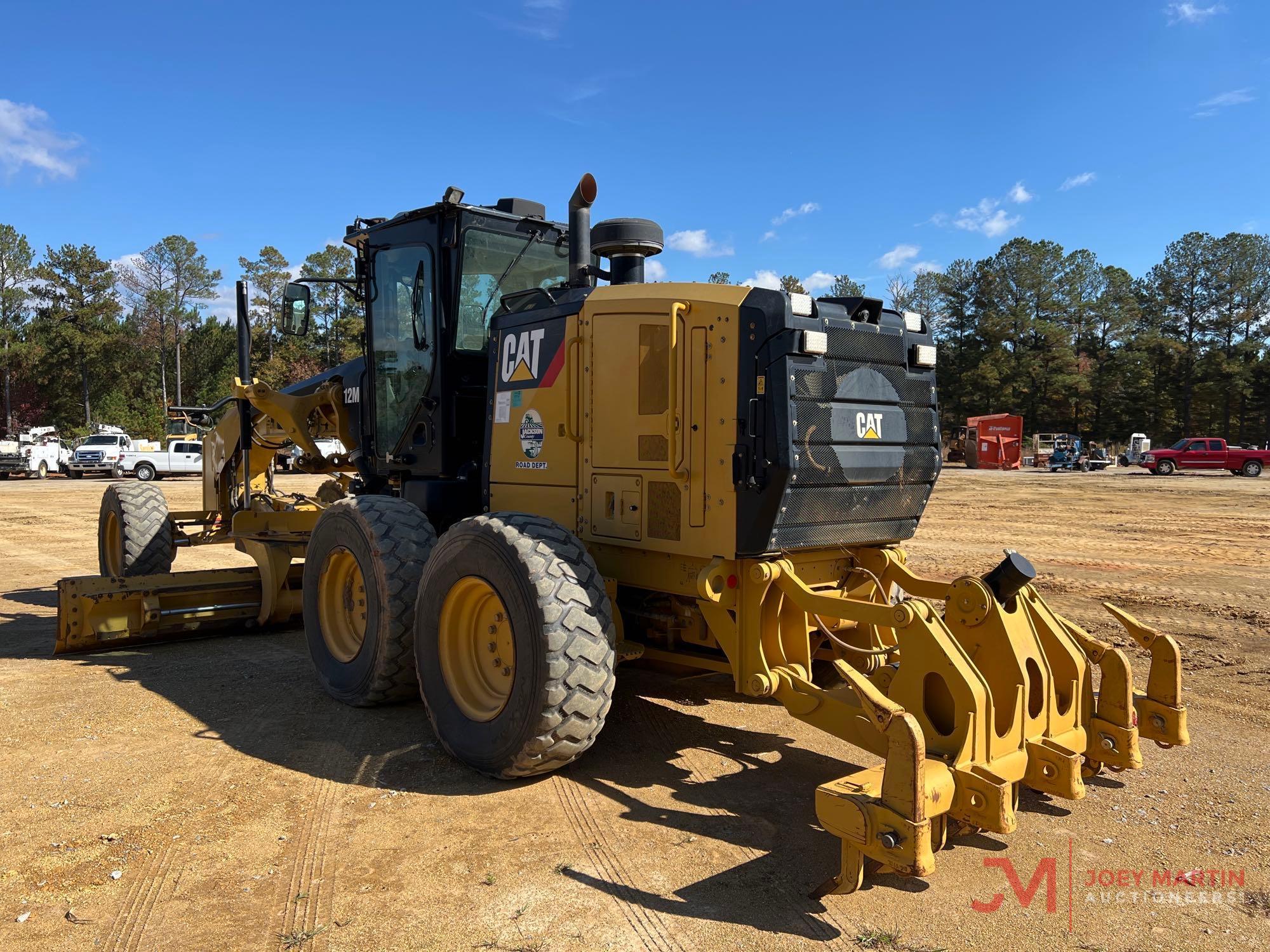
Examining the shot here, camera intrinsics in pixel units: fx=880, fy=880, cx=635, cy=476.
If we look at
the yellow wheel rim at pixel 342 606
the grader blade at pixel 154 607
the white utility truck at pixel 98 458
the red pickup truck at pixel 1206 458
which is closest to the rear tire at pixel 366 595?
the yellow wheel rim at pixel 342 606

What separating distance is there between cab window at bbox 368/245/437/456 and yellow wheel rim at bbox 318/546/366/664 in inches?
40.3

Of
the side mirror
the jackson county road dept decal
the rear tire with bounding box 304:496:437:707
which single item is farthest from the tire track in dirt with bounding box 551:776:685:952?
the side mirror

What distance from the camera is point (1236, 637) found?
24.7 feet

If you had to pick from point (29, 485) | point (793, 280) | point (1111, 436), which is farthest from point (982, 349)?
point (29, 485)

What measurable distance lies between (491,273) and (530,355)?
1235mm

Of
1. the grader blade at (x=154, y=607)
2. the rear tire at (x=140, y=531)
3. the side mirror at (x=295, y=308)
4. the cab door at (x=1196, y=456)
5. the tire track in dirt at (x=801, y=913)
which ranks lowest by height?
the tire track in dirt at (x=801, y=913)

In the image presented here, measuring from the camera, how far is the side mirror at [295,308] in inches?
248

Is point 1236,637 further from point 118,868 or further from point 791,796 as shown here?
point 118,868

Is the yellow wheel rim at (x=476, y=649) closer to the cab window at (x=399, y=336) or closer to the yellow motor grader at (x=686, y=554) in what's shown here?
the yellow motor grader at (x=686, y=554)

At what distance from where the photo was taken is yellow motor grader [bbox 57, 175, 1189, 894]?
11.7 ft

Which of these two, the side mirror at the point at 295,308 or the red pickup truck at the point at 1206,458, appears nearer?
the side mirror at the point at 295,308

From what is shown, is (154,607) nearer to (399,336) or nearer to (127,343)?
(399,336)

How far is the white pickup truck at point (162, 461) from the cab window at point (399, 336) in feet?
102

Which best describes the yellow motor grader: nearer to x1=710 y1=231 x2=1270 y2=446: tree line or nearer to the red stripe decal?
the red stripe decal
